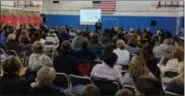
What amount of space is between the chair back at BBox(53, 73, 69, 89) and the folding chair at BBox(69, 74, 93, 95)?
0.35ft

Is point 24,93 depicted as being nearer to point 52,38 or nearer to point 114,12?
point 52,38

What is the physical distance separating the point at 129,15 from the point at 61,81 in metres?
16.8

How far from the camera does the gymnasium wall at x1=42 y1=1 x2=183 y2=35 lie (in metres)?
19.5

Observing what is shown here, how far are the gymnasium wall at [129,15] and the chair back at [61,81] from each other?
1537 cm

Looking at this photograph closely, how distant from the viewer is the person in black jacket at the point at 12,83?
10.5 feet

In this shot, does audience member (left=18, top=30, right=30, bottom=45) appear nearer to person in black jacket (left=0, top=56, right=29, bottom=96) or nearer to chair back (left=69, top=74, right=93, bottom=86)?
chair back (left=69, top=74, right=93, bottom=86)

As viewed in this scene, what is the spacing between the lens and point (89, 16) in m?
20.1

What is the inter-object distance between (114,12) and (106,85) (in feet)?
56.0

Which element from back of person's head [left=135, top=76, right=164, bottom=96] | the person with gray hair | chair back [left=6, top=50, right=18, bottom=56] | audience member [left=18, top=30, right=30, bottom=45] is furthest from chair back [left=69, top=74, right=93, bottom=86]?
audience member [left=18, top=30, right=30, bottom=45]

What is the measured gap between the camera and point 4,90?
3.25 m

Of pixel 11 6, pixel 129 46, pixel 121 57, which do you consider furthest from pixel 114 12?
pixel 121 57

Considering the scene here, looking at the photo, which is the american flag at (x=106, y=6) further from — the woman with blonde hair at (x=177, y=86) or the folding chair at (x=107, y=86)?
the woman with blonde hair at (x=177, y=86)

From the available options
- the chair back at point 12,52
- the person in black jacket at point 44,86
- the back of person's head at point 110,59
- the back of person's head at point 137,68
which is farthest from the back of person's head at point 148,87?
the chair back at point 12,52

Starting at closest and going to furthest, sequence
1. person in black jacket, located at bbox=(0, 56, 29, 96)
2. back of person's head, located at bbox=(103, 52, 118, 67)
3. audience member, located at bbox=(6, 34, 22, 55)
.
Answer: person in black jacket, located at bbox=(0, 56, 29, 96), back of person's head, located at bbox=(103, 52, 118, 67), audience member, located at bbox=(6, 34, 22, 55)
